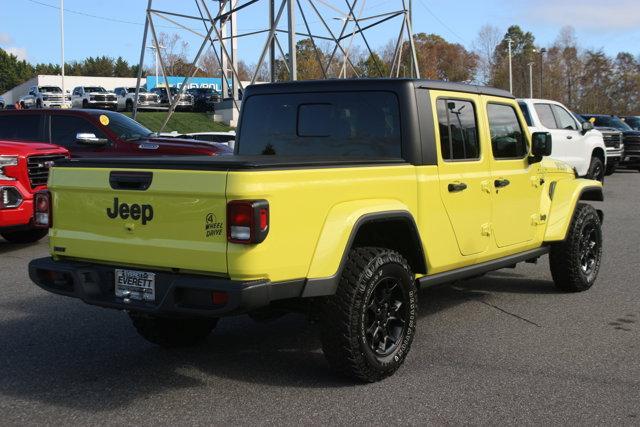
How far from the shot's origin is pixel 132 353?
505 centimetres

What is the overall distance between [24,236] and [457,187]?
7118 mm

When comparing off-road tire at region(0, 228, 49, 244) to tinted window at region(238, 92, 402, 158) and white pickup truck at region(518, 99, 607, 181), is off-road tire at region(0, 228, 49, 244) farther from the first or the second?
white pickup truck at region(518, 99, 607, 181)

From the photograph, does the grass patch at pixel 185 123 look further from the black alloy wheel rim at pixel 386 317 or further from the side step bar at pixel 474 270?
the black alloy wheel rim at pixel 386 317

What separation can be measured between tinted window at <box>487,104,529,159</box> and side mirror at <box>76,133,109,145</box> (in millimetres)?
6401

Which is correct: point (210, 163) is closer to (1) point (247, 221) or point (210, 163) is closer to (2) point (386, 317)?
(1) point (247, 221)

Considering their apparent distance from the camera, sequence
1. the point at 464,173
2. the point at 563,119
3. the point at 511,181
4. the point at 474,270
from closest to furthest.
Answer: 1. the point at 464,173
2. the point at 474,270
3. the point at 511,181
4. the point at 563,119

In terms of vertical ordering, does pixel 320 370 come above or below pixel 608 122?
below

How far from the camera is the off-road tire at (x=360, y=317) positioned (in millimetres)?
4098

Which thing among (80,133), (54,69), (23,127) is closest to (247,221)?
(80,133)

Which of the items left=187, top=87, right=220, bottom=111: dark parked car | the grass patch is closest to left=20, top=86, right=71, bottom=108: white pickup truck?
left=187, top=87, right=220, bottom=111: dark parked car

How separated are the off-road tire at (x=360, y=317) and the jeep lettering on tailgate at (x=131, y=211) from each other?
1133mm

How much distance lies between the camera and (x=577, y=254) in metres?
6.69

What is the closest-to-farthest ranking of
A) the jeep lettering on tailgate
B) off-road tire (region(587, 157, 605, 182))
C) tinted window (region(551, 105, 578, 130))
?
1. the jeep lettering on tailgate
2. tinted window (region(551, 105, 578, 130))
3. off-road tire (region(587, 157, 605, 182))

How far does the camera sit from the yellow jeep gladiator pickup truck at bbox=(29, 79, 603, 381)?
12.3ft
